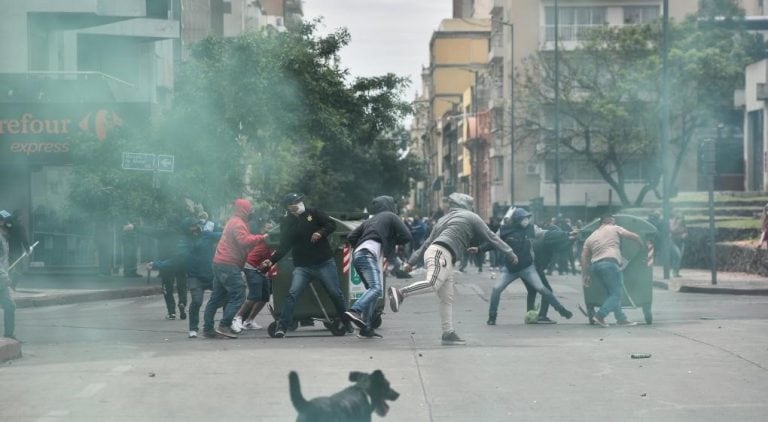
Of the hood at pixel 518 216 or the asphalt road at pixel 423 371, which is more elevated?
the hood at pixel 518 216

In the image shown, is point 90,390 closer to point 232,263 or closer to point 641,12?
point 232,263

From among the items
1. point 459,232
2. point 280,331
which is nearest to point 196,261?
point 280,331

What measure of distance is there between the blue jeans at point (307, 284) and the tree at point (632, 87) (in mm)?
43292

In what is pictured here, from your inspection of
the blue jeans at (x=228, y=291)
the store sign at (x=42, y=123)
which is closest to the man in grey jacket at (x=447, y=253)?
the blue jeans at (x=228, y=291)

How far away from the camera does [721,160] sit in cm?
6356

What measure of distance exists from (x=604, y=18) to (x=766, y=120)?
28812mm

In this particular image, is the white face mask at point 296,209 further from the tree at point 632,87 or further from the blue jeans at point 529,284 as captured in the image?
the tree at point 632,87

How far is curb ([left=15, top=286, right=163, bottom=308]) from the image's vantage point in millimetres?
24219

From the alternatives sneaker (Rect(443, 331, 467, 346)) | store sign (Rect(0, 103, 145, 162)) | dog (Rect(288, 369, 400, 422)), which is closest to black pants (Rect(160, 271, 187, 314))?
store sign (Rect(0, 103, 145, 162))

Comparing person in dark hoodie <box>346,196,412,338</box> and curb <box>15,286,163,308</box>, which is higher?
person in dark hoodie <box>346,196,412,338</box>

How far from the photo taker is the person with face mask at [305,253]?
16.0 meters

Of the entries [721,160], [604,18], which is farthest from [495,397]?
[604,18]

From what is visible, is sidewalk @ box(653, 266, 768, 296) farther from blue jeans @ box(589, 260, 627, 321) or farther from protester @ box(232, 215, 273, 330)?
protester @ box(232, 215, 273, 330)

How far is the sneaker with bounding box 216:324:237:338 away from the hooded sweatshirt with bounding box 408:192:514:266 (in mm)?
2453
